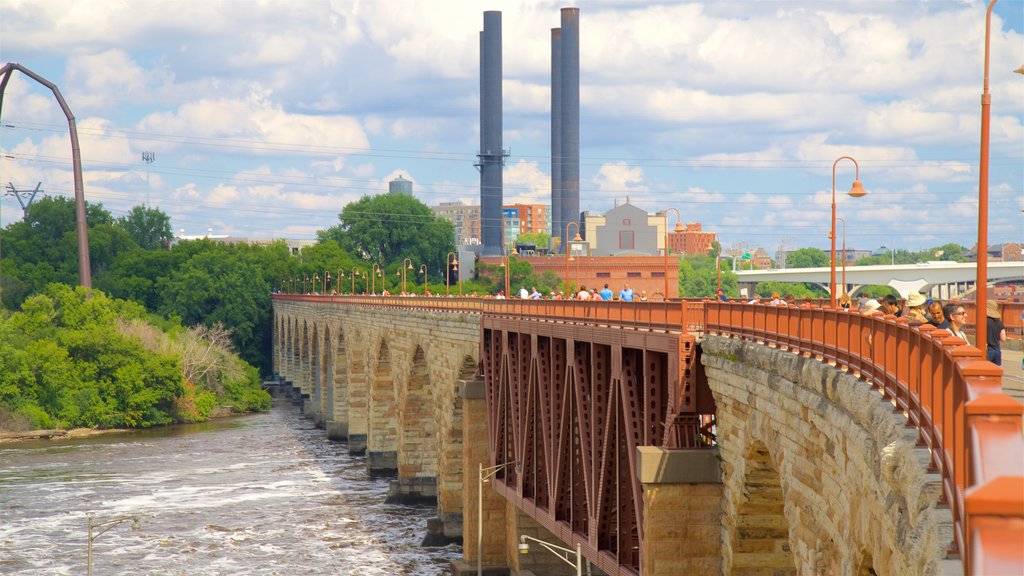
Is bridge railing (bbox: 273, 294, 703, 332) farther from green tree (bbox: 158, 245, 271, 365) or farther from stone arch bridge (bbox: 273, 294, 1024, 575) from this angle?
green tree (bbox: 158, 245, 271, 365)

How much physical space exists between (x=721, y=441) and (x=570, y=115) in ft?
537

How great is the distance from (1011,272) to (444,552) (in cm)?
3402

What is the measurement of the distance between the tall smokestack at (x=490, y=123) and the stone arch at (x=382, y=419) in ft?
338

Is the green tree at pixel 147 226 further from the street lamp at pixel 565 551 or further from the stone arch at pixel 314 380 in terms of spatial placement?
the street lamp at pixel 565 551

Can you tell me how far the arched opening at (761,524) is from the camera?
20.9 meters

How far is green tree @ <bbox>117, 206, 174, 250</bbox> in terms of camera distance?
17100 cm

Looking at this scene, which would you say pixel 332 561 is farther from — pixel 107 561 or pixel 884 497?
pixel 884 497

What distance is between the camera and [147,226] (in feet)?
566

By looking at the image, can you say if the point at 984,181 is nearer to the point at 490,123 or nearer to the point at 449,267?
the point at 449,267

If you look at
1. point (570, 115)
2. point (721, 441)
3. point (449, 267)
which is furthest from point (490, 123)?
point (721, 441)

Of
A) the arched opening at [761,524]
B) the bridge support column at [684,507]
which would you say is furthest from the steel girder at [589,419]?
the arched opening at [761,524]

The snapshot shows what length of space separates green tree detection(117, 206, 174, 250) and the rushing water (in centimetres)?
9354

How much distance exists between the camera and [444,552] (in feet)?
156

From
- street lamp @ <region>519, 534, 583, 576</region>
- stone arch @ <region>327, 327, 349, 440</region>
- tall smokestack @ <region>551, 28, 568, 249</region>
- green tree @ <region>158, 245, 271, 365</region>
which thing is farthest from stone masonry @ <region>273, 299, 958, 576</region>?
tall smokestack @ <region>551, 28, 568, 249</region>
